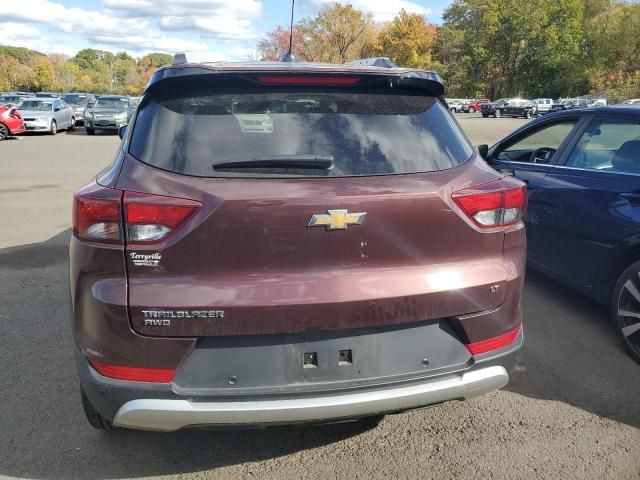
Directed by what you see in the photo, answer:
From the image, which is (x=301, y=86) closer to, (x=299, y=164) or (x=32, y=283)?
(x=299, y=164)

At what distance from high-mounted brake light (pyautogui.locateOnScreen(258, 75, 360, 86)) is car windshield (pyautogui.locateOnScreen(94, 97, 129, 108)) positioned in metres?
24.6

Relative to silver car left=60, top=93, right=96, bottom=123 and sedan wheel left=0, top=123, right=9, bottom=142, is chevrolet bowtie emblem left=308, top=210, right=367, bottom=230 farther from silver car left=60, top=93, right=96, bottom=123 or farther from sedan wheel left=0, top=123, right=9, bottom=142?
silver car left=60, top=93, right=96, bottom=123

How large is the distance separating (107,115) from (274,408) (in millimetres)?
24647

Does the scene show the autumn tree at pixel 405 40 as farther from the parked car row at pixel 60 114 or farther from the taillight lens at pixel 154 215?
the taillight lens at pixel 154 215

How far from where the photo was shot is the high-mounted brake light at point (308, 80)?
2402 mm

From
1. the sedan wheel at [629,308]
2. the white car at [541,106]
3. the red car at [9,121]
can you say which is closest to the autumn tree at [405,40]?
the white car at [541,106]

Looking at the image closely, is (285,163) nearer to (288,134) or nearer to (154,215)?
(288,134)

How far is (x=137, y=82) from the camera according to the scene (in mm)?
121625

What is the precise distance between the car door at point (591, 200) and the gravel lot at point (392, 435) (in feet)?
1.93

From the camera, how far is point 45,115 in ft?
78.6

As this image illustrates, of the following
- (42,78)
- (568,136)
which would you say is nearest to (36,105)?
(568,136)

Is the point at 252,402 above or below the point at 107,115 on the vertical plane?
below

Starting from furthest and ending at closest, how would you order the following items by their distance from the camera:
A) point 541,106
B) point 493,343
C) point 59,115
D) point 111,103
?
1. point 541,106
2. point 59,115
3. point 111,103
4. point 493,343

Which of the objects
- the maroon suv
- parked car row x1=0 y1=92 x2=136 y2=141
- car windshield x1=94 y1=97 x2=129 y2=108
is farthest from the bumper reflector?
car windshield x1=94 y1=97 x2=129 y2=108
